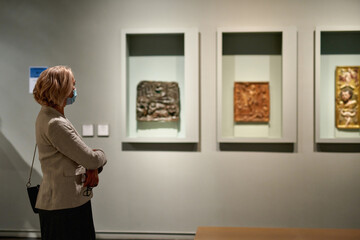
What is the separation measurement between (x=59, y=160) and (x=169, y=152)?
5.42ft

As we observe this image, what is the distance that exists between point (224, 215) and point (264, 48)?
1.63 m

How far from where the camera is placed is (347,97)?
3.46 m

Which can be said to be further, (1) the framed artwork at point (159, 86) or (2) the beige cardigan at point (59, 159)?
(1) the framed artwork at point (159, 86)

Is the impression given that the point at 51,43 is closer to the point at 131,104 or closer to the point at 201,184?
the point at 131,104

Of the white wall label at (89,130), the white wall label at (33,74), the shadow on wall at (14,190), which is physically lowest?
the shadow on wall at (14,190)

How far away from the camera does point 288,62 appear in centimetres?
343

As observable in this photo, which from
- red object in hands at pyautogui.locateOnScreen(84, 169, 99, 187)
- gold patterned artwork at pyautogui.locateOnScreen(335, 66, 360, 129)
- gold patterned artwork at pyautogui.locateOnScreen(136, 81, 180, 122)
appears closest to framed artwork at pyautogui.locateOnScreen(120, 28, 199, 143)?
gold patterned artwork at pyautogui.locateOnScreen(136, 81, 180, 122)

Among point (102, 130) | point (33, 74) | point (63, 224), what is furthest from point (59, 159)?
point (33, 74)

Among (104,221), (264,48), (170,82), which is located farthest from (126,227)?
(264,48)

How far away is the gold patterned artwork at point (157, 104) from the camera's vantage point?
3578mm

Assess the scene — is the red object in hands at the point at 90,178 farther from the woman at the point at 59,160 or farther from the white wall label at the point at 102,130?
the white wall label at the point at 102,130

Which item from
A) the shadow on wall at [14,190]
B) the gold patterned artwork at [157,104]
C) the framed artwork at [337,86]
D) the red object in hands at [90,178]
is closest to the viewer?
the red object in hands at [90,178]

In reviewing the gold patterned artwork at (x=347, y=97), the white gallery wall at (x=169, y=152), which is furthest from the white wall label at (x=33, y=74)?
the gold patterned artwork at (x=347, y=97)

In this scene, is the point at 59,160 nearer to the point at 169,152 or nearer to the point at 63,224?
the point at 63,224
